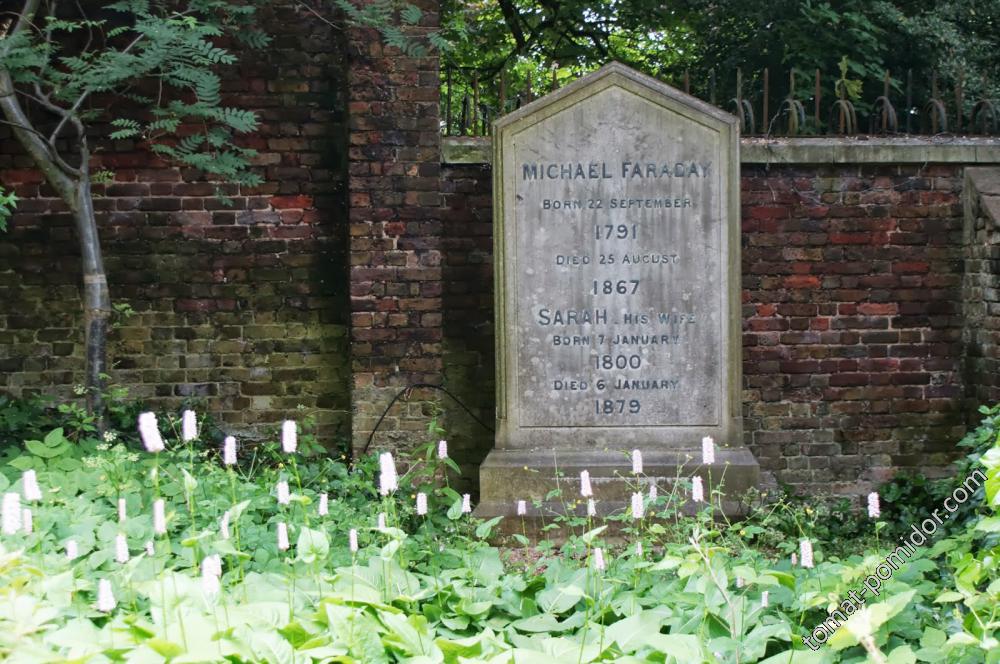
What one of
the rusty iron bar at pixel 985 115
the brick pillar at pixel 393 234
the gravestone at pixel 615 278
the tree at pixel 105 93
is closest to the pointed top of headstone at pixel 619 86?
the gravestone at pixel 615 278

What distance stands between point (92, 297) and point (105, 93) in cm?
142

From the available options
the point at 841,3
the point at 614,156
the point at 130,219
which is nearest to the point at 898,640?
the point at 614,156

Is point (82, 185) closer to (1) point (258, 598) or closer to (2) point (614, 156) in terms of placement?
(2) point (614, 156)

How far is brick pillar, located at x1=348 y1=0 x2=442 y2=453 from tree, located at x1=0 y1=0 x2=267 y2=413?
65 cm

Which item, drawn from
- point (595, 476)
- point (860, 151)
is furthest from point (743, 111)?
point (595, 476)

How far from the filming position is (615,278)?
5.84 meters

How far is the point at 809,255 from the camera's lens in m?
6.96

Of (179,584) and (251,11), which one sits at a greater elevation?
(251,11)

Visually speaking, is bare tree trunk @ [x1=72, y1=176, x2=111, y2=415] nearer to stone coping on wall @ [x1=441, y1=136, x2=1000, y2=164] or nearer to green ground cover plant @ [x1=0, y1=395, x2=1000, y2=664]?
green ground cover plant @ [x1=0, y1=395, x2=1000, y2=664]

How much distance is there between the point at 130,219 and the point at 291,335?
1.20 metres

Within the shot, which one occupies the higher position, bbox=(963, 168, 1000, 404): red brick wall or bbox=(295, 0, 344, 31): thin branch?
bbox=(295, 0, 344, 31): thin branch

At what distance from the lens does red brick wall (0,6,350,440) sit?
6.79 m
